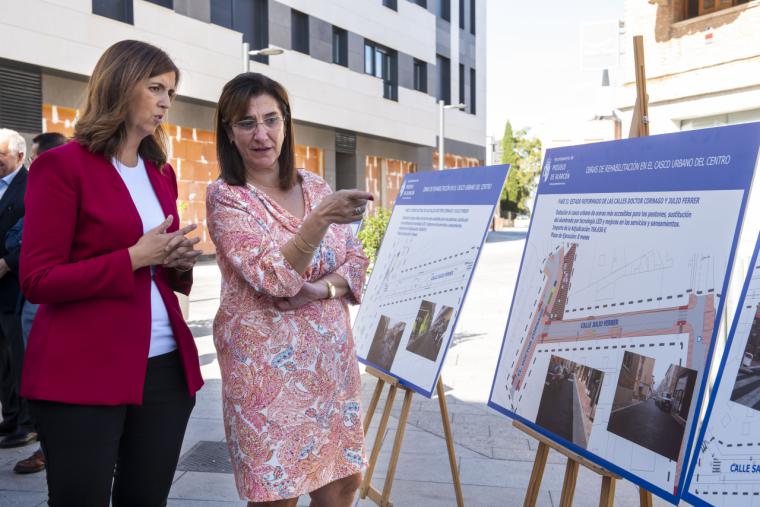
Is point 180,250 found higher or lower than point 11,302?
higher

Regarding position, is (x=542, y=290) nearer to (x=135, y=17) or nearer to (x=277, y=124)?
(x=277, y=124)

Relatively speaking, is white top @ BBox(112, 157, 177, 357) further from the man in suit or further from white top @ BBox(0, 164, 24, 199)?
white top @ BBox(0, 164, 24, 199)

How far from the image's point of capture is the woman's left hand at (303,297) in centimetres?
237

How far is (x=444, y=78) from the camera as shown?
3272cm

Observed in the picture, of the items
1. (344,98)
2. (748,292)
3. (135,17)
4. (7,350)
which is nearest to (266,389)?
(748,292)

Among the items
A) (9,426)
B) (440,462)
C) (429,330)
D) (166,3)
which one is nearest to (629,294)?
(429,330)

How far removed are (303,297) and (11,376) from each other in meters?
3.25

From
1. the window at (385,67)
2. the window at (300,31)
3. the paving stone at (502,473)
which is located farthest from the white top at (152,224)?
the window at (385,67)

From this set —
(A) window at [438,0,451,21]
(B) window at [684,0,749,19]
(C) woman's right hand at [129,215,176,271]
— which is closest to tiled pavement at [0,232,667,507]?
(C) woman's right hand at [129,215,176,271]

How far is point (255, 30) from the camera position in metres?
20.9

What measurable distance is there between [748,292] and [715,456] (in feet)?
1.43

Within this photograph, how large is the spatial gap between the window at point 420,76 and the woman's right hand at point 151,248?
2822 cm

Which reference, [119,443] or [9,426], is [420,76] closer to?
→ [9,426]

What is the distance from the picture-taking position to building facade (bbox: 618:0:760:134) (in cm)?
970
